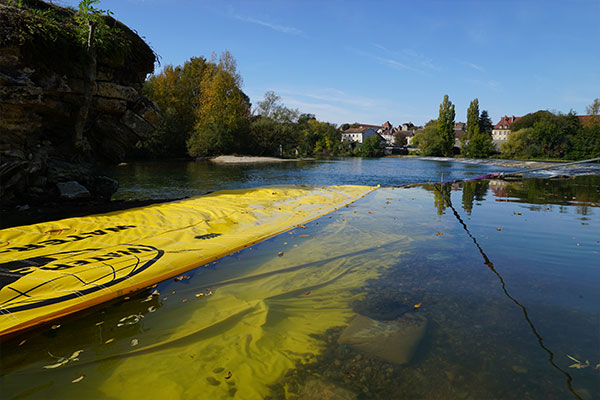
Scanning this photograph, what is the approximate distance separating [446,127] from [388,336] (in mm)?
82468

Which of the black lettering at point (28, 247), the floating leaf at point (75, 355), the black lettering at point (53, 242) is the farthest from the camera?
the black lettering at point (53, 242)

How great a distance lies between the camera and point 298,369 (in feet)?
9.59

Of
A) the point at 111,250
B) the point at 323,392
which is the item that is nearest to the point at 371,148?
the point at 111,250

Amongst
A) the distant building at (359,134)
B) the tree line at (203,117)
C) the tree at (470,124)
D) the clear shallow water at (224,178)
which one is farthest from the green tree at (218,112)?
the distant building at (359,134)

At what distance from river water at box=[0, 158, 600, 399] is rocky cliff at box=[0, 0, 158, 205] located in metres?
7.92

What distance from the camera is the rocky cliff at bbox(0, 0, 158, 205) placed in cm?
867

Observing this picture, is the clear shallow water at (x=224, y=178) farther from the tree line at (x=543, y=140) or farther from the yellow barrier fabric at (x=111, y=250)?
the tree line at (x=543, y=140)

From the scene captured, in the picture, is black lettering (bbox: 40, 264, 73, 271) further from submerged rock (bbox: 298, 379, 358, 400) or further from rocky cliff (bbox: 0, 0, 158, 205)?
rocky cliff (bbox: 0, 0, 158, 205)

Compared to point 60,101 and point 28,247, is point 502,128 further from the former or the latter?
point 28,247

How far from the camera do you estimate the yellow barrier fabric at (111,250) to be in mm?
3828

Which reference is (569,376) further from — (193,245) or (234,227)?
(234,227)

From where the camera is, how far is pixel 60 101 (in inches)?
405

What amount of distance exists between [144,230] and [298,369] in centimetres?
504

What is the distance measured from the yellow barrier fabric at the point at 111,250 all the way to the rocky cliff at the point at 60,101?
4036 millimetres
